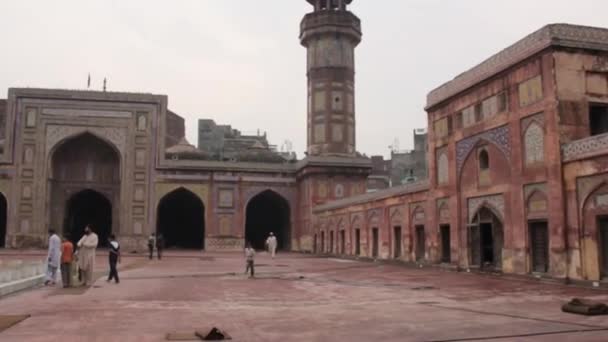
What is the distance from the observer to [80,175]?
38.5 metres

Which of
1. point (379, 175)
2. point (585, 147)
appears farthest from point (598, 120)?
point (379, 175)

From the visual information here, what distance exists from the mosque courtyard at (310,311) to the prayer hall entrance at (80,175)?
2439cm

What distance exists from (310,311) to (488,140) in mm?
10519

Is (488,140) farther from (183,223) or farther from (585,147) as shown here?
(183,223)

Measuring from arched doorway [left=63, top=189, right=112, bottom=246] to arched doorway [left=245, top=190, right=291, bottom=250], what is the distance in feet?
32.9

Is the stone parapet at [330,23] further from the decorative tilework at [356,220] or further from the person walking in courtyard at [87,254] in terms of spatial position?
the person walking in courtyard at [87,254]

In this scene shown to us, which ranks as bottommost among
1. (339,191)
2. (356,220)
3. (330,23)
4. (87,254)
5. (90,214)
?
(87,254)

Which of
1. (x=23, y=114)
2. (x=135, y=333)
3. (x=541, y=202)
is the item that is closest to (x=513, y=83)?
(x=541, y=202)

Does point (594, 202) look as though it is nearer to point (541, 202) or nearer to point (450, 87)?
point (541, 202)

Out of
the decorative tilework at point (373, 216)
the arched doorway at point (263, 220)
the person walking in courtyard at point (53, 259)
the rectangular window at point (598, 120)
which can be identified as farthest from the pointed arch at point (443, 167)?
the arched doorway at point (263, 220)

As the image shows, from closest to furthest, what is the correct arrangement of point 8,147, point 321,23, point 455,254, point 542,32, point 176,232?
1. point 542,32
2. point 455,254
3. point 8,147
4. point 321,23
5. point 176,232

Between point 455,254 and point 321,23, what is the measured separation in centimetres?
2351

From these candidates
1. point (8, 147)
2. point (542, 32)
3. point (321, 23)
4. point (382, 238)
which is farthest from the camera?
point (321, 23)

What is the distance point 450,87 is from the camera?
20.0m
